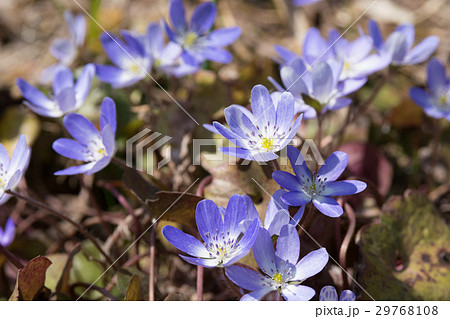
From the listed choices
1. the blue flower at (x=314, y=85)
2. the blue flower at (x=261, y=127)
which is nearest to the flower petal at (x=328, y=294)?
the blue flower at (x=261, y=127)

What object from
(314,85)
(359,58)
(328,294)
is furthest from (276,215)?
(359,58)

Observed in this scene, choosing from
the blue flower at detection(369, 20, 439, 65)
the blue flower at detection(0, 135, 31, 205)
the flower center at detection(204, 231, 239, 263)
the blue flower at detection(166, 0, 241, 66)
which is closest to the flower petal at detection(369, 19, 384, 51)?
the blue flower at detection(369, 20, 439, 65)

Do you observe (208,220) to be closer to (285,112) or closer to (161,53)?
(285,112)

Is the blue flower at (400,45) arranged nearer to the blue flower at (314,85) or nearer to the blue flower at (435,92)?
the blue flower at (435,92)

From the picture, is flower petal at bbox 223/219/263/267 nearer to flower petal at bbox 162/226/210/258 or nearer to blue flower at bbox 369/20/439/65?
flower petal at bbox 162/226/210/258
